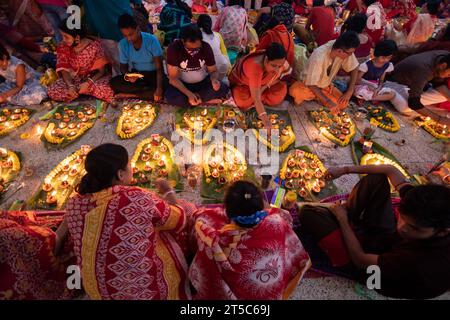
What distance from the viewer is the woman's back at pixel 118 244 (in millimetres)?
1599

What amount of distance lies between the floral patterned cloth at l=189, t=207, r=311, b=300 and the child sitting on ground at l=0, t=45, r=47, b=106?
363cm

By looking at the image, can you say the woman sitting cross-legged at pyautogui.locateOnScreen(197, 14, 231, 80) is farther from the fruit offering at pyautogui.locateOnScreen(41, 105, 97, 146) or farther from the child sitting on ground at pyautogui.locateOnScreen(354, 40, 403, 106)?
the child sitting on ground at pyautogui.locateOnScreen(354, 40, 403, 106)

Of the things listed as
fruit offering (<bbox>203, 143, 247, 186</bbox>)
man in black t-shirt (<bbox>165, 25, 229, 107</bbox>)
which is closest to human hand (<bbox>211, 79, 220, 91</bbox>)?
man in black t-shirt (<bbox>165, 25, 229, 107</bbox>)

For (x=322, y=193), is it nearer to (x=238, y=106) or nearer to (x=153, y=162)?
(x=238, y=106)

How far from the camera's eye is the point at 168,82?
166 inches

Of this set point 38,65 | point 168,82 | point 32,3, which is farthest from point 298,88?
point 32,3

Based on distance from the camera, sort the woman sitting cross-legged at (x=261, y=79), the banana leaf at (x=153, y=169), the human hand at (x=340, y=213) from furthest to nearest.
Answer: the woman sitting cross-legged at (x=261, y=79) < the banana leaf at (x=153, y=169) < the human hand at (x=340, y=213)

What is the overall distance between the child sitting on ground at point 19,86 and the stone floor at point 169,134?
20 cm

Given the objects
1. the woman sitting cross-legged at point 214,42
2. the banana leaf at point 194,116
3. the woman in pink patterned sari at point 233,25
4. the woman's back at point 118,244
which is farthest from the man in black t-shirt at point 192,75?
the woman's back at point 118,244

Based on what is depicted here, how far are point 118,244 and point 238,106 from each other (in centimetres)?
285

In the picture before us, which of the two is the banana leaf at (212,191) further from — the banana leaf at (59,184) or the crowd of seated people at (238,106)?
the banana leaf at (59,184)

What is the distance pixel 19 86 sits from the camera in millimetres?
3887

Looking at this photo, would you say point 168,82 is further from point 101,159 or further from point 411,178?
point 411,178
